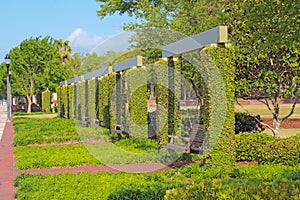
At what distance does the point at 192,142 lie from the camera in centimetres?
1038

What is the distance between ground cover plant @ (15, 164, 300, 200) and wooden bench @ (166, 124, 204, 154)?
544 mm

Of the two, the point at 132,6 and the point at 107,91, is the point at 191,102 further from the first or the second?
the point at 132,6

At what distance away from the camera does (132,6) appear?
30.7m

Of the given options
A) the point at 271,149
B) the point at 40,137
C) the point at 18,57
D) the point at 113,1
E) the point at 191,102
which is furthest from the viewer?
the point at 18,57

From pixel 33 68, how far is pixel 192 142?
33.6 meters

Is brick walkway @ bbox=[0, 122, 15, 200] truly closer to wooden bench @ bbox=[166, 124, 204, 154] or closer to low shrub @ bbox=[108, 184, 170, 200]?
low shrub @ bbox=[108, 184, 170, 200]

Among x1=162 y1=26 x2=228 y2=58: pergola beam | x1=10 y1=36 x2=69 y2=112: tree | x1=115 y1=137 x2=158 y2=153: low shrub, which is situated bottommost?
x1=115 y1=137 x2=158 y2=153: low shrub

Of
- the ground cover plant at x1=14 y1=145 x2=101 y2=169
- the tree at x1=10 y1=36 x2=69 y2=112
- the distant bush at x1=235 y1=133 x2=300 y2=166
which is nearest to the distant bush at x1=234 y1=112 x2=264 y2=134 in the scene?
the distant bush at x1=235 y1=133 x2=300 y2=166

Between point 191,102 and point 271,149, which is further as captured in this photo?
point 191,102

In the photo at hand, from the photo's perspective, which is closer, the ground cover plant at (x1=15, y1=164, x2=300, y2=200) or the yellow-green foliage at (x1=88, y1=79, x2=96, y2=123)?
the ground cover plant at (x1=15, y1=164, x2=300, y2=200)

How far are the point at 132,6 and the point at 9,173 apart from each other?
899 inches

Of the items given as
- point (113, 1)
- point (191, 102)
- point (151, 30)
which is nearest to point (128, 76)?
point (151, 30)

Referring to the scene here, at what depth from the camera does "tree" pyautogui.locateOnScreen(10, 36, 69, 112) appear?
40656 millimetres

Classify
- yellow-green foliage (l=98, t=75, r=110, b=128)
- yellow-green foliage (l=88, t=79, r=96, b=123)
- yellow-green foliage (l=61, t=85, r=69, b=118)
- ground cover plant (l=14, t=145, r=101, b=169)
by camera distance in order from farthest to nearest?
yellow-green foliage (l=61, t=85, r=69, b=118)
yellow-green foliage (l=88, t=79, r=96, b=123)
yellow-green foliage (l=98, t=75, r=110, b=128)
ground cover plant (l=14, t=145, r=101, b=169)
